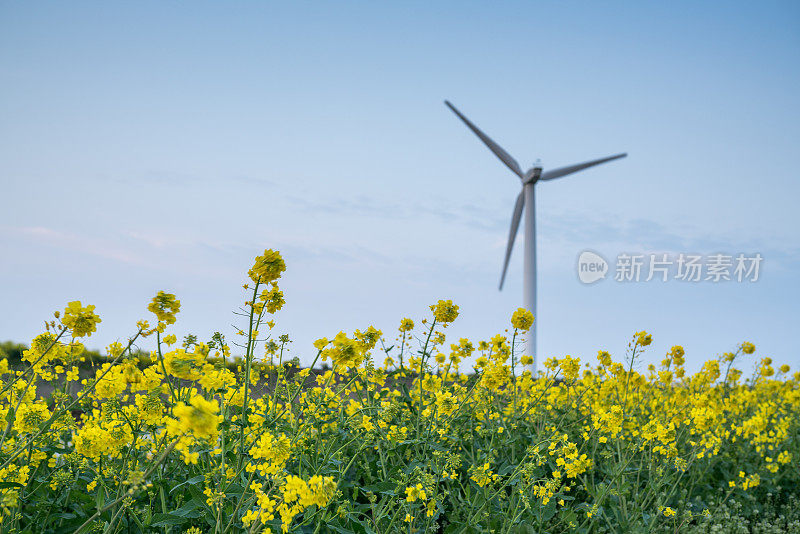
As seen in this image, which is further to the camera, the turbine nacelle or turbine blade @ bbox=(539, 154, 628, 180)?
turbine blade @ bbox=(539, 154, 628, 180)

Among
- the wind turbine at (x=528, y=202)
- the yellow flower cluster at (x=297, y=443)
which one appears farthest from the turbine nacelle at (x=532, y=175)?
the yellow flower cluster at (x=297, y=443)

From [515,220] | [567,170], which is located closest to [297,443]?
[515,220]

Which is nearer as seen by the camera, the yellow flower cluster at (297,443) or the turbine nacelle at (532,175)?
the yellow flower cluster at (297,443)

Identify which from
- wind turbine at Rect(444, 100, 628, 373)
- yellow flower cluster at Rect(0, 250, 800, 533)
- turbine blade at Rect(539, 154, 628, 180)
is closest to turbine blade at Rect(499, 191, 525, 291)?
wind turbine at Rect(444, 100, 628, 373)

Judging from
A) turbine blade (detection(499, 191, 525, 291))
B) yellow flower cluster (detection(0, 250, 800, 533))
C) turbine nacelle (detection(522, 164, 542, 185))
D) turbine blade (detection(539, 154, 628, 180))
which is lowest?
yellow flower cluster (detection(0, 250, 800, 533))

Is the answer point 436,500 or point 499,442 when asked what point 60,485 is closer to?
point 436,500

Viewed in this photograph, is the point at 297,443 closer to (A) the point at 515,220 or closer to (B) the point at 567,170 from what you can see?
(A) the point at 515,220

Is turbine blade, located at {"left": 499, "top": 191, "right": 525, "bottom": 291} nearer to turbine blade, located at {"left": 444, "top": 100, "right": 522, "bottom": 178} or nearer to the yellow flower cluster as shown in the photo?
turbine blade, located at {"left": 444, "top": 100, "right": 522, "bottom": 178}

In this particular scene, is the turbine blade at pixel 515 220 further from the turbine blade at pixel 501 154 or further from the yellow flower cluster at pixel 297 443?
the yellow flower cluster at pixel 297 443

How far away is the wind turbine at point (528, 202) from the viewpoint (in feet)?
74.3

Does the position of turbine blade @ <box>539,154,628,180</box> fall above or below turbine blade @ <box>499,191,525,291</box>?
above

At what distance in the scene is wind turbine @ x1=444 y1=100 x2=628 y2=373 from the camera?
2264cm

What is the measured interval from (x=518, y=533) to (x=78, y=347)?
3.48 m

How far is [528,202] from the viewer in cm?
2317
